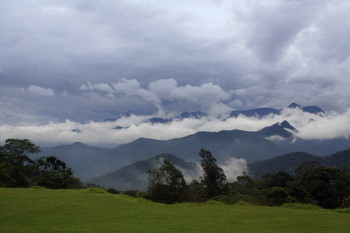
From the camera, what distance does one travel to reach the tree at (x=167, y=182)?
42.5 m

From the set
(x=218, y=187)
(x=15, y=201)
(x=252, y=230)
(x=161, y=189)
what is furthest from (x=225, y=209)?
(x=218, y=187)

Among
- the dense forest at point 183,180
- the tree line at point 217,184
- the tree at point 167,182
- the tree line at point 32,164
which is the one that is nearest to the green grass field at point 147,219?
the dense forest at point 183,180

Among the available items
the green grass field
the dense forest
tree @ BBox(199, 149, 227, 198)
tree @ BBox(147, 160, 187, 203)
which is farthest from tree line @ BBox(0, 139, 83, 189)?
the green grass field

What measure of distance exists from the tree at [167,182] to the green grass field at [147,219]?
99.8 feet

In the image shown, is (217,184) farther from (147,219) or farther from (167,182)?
(147,219)

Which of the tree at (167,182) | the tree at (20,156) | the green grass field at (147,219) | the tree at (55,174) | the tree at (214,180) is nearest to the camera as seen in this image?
the green grass field at (147,219)

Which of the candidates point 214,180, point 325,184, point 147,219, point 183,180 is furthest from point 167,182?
point 147,219

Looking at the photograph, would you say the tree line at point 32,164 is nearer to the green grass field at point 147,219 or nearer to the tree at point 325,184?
the tree at point 325,184

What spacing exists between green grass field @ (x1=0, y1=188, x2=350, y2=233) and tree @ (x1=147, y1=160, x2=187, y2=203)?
99.8 feet

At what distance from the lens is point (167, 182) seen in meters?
45.4

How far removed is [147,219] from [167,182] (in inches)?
1411

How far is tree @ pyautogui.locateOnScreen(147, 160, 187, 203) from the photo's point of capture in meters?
42.5

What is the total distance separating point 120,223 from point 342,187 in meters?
40.9

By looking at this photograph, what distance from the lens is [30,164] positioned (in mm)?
54406
